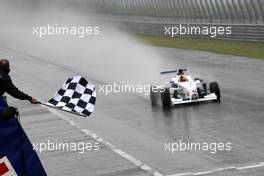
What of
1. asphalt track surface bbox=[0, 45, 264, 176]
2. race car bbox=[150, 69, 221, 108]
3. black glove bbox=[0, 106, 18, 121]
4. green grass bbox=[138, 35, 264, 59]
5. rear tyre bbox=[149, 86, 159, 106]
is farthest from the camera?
green grass bbox=[138, 35, 264, 59]

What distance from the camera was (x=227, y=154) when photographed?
10.0 meters

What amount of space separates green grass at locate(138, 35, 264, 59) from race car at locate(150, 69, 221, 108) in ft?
36.2

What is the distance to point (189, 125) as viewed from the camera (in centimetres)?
1288

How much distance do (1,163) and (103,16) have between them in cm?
5685

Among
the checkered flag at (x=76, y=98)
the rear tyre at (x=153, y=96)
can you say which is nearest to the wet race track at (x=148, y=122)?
the rear tyre at (x=153, y=96)

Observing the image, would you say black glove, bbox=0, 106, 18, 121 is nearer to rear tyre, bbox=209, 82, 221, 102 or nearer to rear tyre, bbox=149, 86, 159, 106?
rear tyre, bbox=149, 86, 159, 106

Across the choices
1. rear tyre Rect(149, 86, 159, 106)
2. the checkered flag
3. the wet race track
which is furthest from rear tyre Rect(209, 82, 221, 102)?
the checkered flag

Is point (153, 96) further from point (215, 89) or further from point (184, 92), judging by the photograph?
point (215, 89)

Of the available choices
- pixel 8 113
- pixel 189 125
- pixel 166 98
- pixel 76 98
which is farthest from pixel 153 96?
pixel 8 113

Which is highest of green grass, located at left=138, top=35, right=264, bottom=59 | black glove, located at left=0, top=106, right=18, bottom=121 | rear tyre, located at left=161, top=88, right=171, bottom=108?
green grass, located at left=138, top=35, right=264, bottom=59

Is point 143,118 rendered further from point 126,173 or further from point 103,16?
point 103,16

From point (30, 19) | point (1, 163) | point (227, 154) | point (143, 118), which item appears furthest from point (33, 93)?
point (30, 19)

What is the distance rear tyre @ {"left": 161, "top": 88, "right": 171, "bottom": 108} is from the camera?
14.9 m

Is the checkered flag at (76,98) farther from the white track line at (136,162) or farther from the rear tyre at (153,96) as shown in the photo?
the rear tyre at (153,96)
